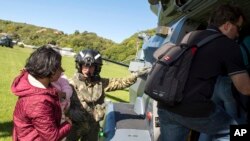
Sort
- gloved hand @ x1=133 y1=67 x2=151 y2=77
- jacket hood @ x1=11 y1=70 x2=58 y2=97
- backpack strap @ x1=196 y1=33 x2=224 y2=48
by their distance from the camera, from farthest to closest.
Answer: gloved hand @ x1=133 y1=67 x2=151 y2=77 < jacket hood @ x1=11 y1=70 x2=58 y2=97 < backpack strap @ x1=196 y1=33 x2=224 y2=48

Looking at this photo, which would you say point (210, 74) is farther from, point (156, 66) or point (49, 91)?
point (49, 91)

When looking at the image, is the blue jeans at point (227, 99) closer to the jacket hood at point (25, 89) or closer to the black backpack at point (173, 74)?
the black backpack at point (173, 74)

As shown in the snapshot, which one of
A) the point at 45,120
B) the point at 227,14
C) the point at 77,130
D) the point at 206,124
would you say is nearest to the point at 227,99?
the point at 206,124

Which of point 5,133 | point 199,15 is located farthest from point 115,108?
point 5,133

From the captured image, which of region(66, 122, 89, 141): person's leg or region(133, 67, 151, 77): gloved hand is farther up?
region(133, 67, 151, 77): gloved hand

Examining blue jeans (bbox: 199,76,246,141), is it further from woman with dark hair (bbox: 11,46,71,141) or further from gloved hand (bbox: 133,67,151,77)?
gloved hand (bbox: 133,67,151,77)

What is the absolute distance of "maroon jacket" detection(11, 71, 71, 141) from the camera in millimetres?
3230

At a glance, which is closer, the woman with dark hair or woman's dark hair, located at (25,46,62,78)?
the woman with dark hair

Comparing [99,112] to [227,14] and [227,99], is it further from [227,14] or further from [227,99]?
[227,14]

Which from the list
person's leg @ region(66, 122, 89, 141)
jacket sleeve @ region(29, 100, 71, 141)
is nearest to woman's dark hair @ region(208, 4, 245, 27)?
jacket sleeve @ region(29, 100, 71, 141)

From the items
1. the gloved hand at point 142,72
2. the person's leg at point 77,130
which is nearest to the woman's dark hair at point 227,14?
the gloved hand at point 142,72

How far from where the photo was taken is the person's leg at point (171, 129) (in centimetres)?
339

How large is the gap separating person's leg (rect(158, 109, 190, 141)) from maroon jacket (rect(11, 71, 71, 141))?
2.46 ft

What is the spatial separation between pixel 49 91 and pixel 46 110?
5.9 inches
